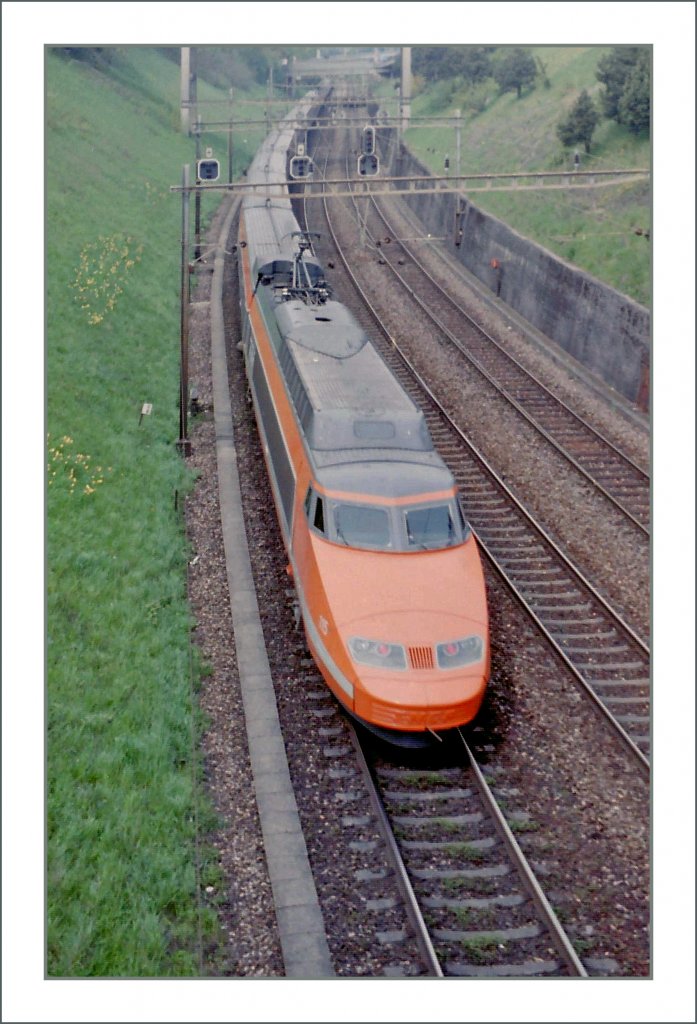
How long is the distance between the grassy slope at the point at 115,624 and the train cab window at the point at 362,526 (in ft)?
10.2

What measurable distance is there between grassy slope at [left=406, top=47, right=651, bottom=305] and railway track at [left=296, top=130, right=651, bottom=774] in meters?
7.54

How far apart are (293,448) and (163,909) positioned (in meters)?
8.24

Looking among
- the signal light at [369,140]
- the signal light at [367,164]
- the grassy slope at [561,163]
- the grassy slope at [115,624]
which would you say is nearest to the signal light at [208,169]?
the signal light at [367,164]

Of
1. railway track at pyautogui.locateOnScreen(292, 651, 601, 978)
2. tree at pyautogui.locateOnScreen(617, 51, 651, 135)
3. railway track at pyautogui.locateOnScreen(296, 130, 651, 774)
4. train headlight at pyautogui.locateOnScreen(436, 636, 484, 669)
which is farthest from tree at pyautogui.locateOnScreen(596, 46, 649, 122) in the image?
railway track at pyautogui.locateOnScreen(292, 651, 601, 978)

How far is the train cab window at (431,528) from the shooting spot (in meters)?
12.7

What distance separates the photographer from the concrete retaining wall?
25.2m

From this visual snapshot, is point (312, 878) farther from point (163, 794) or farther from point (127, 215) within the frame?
point (127, 215)

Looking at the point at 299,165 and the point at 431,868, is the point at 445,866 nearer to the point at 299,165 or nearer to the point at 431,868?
the point at 431,868

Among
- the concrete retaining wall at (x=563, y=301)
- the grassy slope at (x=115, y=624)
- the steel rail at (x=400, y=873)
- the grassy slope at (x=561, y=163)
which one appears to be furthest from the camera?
the grassy slope at (x=561, y=163)

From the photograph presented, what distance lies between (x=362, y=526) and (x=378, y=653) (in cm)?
218

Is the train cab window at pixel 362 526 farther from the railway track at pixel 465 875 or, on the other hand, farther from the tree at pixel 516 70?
the tree at pixel 516 70

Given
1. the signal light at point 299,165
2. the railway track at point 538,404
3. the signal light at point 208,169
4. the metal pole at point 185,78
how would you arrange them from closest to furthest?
1. the railway track at point 538,404
2. the signal light at point 208,169
3. the signal light at point 299,165
4. the metal pole at point 185,78

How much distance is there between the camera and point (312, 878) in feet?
32.2

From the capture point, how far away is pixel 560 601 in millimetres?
15625
